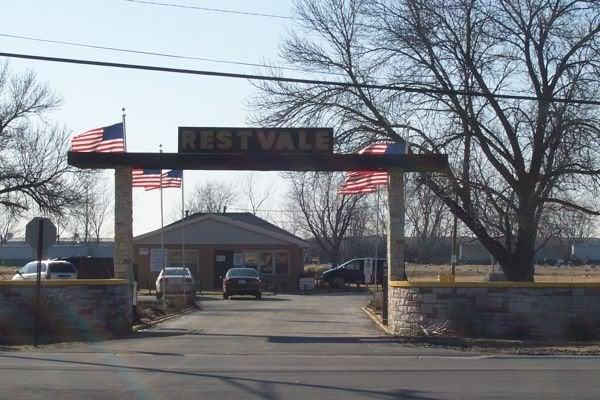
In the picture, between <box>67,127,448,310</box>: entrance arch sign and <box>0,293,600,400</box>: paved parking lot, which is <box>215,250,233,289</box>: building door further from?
<box>67,127,448,310</box>: entrance arch sign

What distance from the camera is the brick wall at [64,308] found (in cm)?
2197

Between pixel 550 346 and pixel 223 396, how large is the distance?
999 cm

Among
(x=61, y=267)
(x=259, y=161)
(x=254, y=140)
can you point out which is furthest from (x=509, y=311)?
(x=61, y=267)

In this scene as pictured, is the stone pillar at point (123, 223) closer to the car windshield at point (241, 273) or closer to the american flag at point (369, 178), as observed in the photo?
the american flag at point (369, 178)

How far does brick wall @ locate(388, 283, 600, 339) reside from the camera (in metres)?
21.2

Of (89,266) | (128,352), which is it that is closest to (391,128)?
(128,352)

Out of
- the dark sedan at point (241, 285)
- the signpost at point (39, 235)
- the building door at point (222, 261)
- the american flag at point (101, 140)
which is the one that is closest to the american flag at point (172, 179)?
the american flag at point (101, 140)

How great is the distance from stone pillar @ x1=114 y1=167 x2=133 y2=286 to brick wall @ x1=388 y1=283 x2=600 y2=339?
7487mm

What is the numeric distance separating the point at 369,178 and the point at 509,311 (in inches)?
219

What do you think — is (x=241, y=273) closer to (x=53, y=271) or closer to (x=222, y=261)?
(x=53, y=271)

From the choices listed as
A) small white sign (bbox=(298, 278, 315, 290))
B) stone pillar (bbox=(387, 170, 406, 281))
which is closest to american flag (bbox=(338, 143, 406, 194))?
stone pillar (bbox=(387, 170, 406, 281))

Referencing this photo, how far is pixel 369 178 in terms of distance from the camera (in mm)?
24672

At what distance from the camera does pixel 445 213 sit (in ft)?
134

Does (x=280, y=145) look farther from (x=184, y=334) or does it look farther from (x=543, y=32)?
(x=543, y=32)
